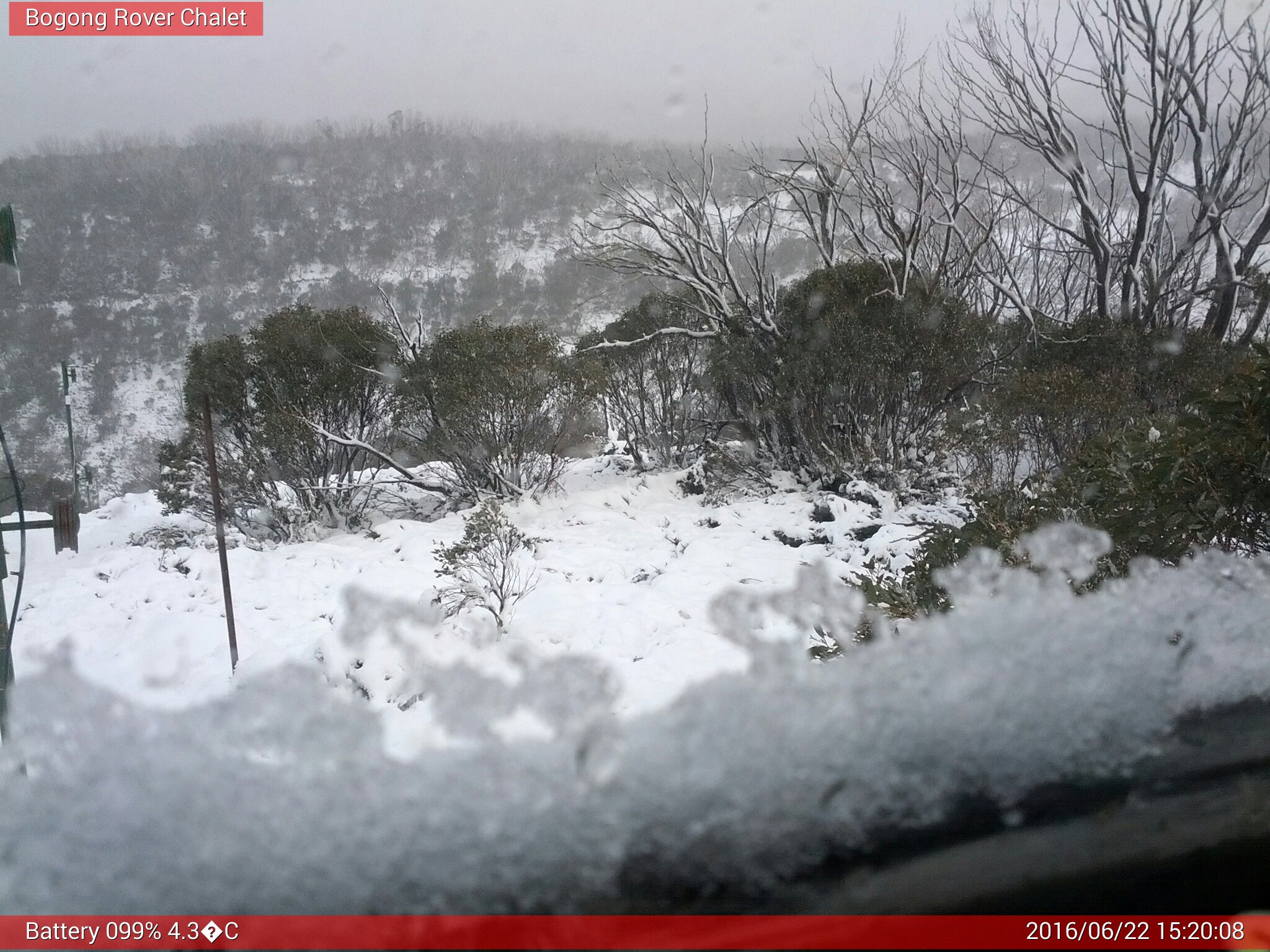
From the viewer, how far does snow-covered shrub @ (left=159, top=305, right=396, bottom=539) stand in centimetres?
736

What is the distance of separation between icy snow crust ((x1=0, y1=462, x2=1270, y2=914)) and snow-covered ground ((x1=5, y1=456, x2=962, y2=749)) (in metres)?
0.42

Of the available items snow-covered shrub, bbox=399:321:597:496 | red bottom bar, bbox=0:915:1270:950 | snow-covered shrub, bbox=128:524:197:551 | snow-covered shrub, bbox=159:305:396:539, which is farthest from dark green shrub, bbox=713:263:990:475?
red bottom bar, bbox=0:915:1270:950

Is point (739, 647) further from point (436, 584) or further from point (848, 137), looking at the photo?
point (848, 137)

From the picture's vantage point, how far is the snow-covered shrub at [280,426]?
7.36m

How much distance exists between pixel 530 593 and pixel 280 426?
438 centimetres

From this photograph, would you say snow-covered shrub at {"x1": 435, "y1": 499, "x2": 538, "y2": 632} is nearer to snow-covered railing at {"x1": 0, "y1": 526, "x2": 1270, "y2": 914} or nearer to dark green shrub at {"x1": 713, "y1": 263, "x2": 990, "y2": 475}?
snow-covered railing at {"x1": 0, "y1": 526, "x2": 1270, "y2": 914}

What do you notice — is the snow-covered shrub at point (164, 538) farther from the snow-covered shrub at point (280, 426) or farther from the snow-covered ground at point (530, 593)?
the snow-covered shrub at point (280, 426)

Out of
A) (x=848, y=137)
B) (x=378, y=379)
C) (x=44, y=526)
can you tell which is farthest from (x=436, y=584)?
(x=848, y=137)

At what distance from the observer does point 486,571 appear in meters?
4.06

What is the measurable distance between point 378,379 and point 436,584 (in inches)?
172

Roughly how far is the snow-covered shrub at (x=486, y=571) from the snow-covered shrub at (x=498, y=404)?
2.66 metres

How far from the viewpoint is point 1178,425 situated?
1.99 m

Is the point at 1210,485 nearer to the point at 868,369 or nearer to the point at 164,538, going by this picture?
the point at 868,369

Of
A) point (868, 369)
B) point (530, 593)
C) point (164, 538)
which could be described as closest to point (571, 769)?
point (530, 593)
